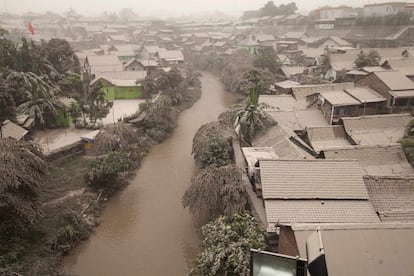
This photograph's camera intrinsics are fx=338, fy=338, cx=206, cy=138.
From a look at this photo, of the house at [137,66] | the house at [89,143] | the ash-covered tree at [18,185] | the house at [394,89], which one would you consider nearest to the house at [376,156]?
the house at [394,89]

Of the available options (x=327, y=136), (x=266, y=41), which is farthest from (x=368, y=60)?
(x=266, y=41)

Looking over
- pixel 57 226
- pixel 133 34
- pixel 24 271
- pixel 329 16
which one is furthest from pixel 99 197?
pixel 133 34

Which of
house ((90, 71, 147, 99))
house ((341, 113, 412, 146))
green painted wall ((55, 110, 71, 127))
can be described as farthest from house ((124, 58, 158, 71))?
house ((341, 113, 412, 146))

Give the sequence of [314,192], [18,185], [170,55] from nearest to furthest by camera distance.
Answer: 1. [18,185]
2. [314,192]
3. [170,55]

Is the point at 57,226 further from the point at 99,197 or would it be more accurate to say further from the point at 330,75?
the point at 330,75

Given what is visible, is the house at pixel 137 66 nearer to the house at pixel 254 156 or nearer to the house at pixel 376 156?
the house at pixel 254 156

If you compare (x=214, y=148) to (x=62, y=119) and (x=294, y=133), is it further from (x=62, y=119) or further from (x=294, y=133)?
(x=62, y=119)
